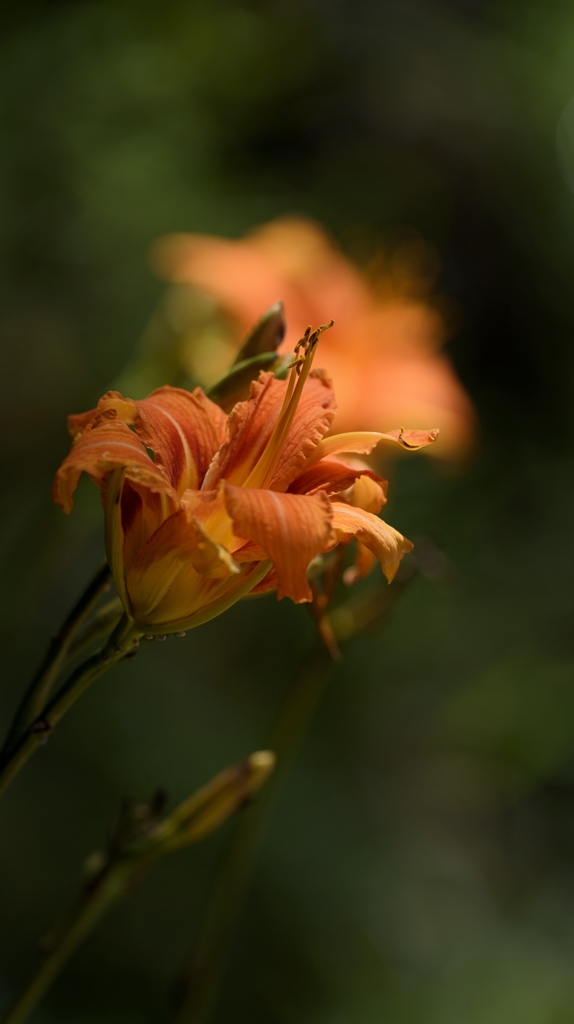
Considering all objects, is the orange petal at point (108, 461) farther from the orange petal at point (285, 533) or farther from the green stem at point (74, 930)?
the green stem at point (74, 930)

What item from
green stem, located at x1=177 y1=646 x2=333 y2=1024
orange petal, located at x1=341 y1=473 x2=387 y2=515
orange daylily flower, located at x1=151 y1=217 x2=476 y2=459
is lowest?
green stem, located at x1=177 y1=646 x2=333 y2=1024

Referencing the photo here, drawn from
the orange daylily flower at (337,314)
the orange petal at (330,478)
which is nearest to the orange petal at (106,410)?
the orange petal at (330,478)

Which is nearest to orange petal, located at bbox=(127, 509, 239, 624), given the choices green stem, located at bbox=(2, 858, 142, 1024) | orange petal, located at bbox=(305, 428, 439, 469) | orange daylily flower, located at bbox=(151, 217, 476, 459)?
orange petal, located at bbox=(305, 428, 439, 469)

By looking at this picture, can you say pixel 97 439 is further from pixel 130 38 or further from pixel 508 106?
pixel 508 106

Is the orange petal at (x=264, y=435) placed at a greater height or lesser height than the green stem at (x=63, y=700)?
greater

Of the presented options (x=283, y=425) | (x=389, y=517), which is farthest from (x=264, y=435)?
(x=389, y=517)

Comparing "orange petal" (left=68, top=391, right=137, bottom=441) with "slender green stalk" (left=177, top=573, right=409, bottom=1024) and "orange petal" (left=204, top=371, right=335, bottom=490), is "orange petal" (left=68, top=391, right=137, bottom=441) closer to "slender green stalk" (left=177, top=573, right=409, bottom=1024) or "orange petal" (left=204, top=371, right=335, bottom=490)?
"orange petal" (left=204, top=371, right=335, bottom=490)
